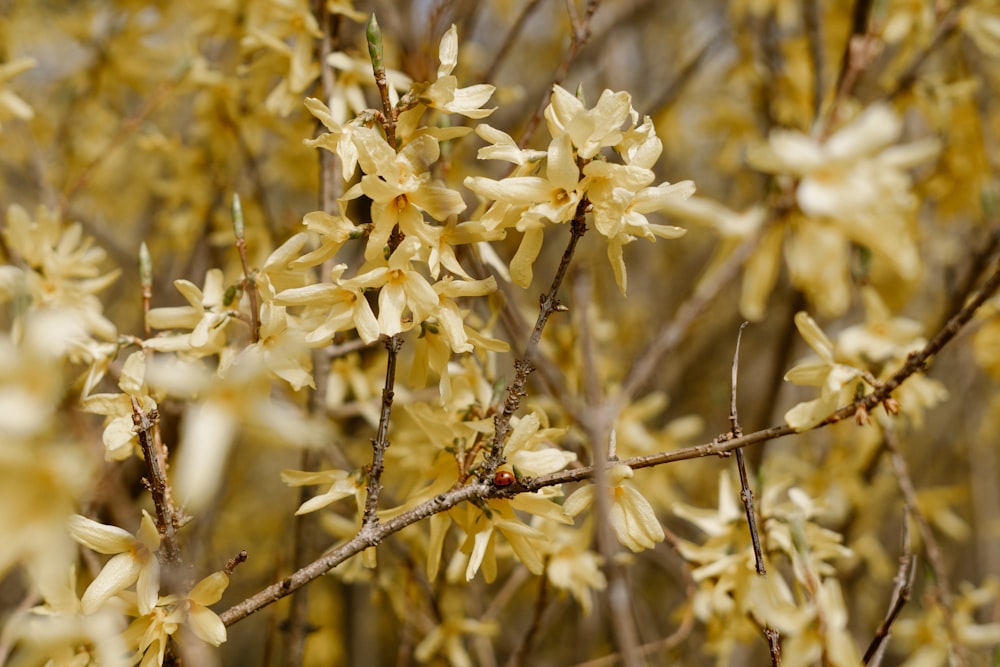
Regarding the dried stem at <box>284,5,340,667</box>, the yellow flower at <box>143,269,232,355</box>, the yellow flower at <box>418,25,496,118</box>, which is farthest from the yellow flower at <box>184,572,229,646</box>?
the yellow flower at <box>418,25,496,118</box>

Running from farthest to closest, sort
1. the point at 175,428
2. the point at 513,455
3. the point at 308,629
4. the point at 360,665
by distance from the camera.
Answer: the point at 360,665 < the point at 175,428 < the point at 308,629 < the point at 513,455

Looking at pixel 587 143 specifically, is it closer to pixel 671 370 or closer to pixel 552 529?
pixel 552 529

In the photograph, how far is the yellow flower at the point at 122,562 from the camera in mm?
969

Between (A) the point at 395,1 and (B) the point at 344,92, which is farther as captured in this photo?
(A) the point at 395,1

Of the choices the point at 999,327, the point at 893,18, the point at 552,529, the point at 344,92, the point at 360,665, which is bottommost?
the point at 360,665

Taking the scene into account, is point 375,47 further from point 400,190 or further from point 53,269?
point 53,269

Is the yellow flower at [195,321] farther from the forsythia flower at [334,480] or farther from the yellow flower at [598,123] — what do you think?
the yellow flower at [598,123]

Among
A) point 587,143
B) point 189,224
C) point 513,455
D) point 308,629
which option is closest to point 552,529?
point 513,455

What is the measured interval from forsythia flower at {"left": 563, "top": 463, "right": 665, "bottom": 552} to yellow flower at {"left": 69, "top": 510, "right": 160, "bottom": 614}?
538 mm

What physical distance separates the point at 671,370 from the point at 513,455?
105 inches

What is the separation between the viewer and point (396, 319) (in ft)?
3.39

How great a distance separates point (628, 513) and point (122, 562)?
0.68 m

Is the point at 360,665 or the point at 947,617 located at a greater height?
the point at 947,617

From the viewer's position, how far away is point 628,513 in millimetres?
1116
